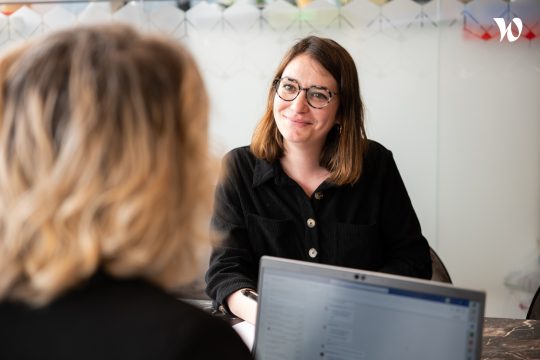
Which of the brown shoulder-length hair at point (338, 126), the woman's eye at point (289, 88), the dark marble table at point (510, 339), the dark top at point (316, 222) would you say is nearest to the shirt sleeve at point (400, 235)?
the dark top at point (316, 222)

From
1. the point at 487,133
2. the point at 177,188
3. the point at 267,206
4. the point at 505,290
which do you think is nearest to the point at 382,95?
the point at 487,133

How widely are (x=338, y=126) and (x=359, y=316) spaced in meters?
0.98

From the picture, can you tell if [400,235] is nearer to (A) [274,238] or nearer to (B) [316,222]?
(B) [316,222]

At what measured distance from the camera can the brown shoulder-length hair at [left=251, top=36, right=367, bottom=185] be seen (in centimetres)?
184

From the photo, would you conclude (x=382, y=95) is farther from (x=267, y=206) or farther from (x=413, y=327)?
(x=413, y=327)

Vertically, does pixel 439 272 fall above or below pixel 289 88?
below

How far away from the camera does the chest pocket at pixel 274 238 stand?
1.80m

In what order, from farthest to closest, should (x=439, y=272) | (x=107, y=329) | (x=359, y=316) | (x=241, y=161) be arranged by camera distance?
(x=439, y=272) < (x=241, y=161) < (x=359, y=316) < (x=107, y=329)

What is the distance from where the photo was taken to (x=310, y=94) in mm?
1833

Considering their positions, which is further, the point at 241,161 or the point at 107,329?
the point at 241,161

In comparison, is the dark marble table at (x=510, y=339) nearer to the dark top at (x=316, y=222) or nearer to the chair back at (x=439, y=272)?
the dark top at (x=316, y=222)

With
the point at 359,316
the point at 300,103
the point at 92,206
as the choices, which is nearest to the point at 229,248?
the point at 300,103

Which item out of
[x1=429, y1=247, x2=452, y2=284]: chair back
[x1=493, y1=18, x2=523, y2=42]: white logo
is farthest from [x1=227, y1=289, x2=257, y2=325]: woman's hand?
[x1=493, y1=18, x2=523, y2=42]: white logo

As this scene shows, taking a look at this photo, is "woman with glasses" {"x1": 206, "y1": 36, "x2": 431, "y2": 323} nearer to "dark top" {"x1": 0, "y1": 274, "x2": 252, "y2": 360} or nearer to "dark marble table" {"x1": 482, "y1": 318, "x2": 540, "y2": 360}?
"dark marble table" {"x1": 482, "y1": 318, "x2": 540, "y2": 360}
